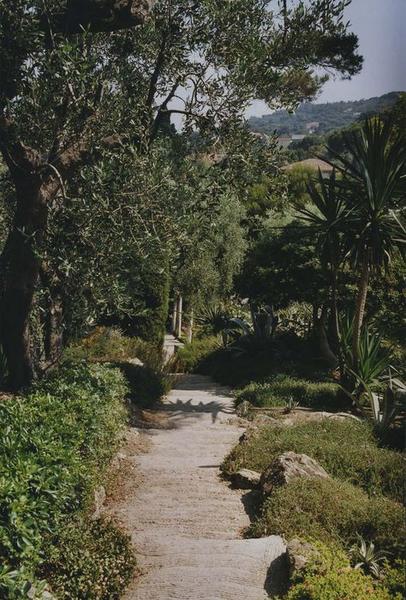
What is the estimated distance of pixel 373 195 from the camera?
11.1 m

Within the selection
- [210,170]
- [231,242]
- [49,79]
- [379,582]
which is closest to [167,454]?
[210,170]

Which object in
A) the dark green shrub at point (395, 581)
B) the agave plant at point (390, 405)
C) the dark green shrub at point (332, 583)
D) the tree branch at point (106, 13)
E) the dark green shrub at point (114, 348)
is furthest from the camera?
the dark green shrub at point (114, 348)

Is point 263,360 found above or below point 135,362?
below

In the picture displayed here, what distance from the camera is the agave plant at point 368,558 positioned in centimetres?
507

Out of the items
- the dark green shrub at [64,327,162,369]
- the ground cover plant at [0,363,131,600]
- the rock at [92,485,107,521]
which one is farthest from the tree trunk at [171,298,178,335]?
A: the rock at [92,485,107,521]

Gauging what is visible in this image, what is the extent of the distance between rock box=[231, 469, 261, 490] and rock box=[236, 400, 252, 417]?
4168mm

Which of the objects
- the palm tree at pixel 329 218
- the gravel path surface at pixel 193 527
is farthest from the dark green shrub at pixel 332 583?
the palm tree at pixel 329 218

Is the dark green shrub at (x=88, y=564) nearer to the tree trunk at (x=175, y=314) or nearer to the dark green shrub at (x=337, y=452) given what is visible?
the dark green shrub at (x=337, y=452)

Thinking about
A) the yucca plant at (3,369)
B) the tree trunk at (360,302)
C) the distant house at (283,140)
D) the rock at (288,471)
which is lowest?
the rock at (288,471)

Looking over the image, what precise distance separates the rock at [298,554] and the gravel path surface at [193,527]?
13cm

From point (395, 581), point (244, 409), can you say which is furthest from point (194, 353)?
point (395, 581)

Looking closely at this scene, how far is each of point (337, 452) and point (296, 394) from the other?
16.0 feet

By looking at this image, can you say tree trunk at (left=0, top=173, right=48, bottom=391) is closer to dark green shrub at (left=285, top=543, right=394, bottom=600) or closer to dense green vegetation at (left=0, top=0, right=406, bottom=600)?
dense green vegetation at (left=0, top=0, right=406, bottom=600)

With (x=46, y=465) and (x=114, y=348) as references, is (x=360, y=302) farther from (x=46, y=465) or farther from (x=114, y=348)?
(x=46, y=465)
